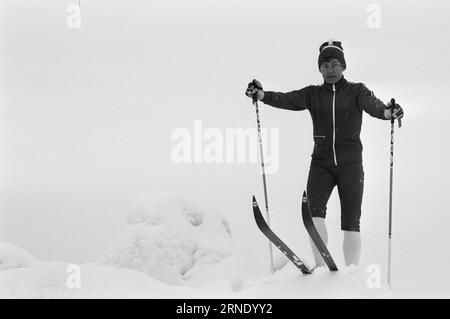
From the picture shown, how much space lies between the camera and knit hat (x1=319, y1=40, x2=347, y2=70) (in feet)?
18.8

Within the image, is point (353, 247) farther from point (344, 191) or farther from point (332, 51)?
point (332, 51)

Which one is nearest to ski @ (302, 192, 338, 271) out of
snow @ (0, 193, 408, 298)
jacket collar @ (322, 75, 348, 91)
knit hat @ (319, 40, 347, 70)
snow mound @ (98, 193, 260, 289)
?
snow @ (0, 193, 408, 298)

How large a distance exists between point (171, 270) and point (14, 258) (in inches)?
97.5

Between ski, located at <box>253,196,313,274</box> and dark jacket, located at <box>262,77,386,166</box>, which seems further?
dark jacket, located at <box>262,77,386,166</box>

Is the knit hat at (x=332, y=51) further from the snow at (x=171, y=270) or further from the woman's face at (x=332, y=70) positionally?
the snow at (x=171, y=270)

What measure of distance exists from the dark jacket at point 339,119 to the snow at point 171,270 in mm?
1247

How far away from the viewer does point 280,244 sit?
5.02m

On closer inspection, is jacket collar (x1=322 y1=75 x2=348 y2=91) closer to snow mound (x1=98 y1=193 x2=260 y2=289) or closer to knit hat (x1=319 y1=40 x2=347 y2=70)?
knit hat (x1=319 y1=40 x2=347 y2=70)

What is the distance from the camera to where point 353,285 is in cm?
458

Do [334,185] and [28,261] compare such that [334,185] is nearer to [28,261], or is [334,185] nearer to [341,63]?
[341,63]

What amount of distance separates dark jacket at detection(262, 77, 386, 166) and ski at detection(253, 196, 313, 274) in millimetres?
1052

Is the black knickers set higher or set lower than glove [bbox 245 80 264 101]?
lower

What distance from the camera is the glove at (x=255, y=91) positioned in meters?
5.91
